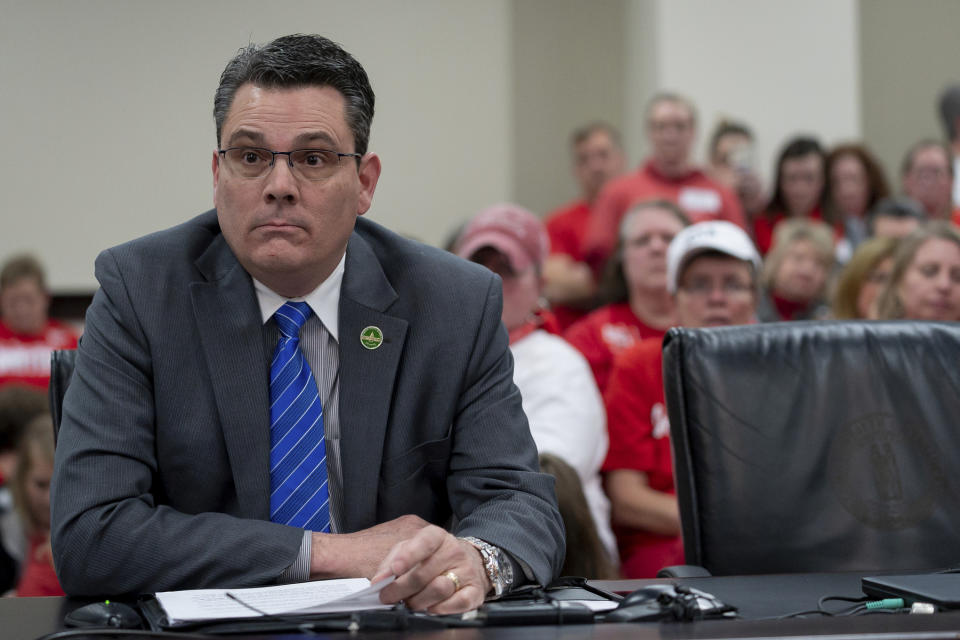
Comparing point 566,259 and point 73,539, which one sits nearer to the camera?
point 73,539

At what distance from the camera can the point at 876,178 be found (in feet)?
17.0

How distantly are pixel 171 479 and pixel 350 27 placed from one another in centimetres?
442

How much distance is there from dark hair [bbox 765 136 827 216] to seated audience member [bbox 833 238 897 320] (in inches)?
68.2

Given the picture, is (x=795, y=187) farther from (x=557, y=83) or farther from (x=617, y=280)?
(x=617, y=280)

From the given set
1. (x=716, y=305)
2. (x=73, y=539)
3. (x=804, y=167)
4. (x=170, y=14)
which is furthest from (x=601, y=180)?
(x=73, y=539)

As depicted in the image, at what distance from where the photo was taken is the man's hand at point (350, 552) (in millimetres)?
1364

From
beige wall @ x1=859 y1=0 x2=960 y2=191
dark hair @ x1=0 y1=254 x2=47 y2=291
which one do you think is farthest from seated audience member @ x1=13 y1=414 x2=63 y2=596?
beige wall @ x1=859 y1=0 x2=960 y2=191

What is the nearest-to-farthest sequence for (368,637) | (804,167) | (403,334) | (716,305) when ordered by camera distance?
(368,637)
(403,334)
(716,305)
(804,167)

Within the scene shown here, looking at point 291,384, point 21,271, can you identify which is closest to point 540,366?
point 291,384

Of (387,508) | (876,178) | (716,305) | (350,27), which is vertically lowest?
(387,508)

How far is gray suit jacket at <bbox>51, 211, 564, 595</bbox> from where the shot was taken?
1.36 meters

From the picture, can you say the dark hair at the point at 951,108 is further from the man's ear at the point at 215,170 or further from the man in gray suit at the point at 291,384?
the man's ear at the point at 215,170

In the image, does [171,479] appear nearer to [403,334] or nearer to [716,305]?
[403,334]

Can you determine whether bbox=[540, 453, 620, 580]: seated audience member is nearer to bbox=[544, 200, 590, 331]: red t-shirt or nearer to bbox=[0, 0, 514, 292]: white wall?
bbox=[544, 200, 590, 331]: red t-shirt
